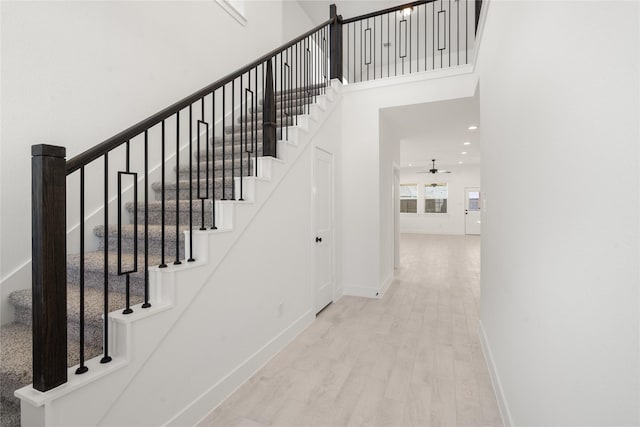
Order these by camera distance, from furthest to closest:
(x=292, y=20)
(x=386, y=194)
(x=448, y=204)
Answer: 1. (x=448, y=204)
2. (x=292, y=20)
3. (x=386, y=194)

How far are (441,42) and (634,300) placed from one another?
8.38 m

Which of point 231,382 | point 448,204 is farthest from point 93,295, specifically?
point 448,204

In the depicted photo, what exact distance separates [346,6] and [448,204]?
9.17 metres

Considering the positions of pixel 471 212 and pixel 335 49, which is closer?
pixel 335 49

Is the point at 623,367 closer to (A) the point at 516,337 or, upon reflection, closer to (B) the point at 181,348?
(A) the point at 516,337

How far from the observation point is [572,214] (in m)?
1.01

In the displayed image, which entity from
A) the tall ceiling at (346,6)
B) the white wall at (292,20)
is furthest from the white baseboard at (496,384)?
the tall ceiling at (346,6)

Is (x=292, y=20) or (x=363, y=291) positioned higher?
(x=292, y=20)

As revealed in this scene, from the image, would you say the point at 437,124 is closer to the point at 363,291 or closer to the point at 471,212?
the point at 363,291

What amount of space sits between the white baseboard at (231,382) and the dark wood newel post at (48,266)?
0.81 m

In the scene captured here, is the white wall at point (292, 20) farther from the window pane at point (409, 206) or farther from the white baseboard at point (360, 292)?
the window pane at point (409, 206)

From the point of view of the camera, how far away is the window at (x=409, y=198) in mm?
13812

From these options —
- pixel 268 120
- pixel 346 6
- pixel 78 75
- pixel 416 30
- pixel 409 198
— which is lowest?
pixel 409 198

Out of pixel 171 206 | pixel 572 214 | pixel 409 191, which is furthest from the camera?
pixel 409 191
